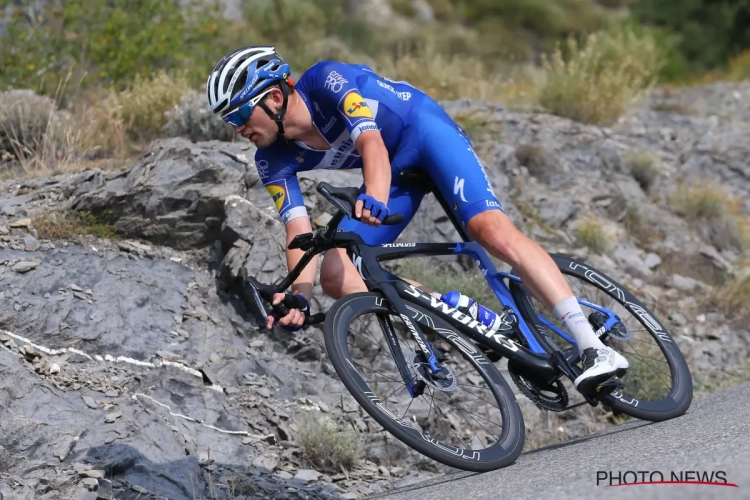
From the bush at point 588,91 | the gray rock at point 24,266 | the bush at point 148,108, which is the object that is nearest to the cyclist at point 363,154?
the gray rock at point 24,266

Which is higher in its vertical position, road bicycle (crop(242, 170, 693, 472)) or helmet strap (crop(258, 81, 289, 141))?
helmet strap (crop(258, 81, 289, 141))

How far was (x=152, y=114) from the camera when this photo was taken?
10.6 metres

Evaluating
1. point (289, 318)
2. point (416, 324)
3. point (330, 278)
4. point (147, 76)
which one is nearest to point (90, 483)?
point (289, 318)

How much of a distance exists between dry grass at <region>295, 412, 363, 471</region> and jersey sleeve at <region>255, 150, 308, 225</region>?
1565 mm

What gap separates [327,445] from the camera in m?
6.19

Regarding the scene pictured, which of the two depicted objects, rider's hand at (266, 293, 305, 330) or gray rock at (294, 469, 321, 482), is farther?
gray rock at (294, 469, 321, 482)

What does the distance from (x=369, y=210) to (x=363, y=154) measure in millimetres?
536

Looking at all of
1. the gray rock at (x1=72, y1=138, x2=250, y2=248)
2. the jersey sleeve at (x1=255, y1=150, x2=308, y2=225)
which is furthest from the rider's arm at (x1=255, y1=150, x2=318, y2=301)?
the gray rock at (x1=72, y1=138, x2=250, y2=248)

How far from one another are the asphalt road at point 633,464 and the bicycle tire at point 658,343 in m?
0.09

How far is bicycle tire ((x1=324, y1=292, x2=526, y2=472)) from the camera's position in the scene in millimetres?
4453

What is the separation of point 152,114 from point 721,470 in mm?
8458

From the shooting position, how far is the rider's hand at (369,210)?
14.7ft

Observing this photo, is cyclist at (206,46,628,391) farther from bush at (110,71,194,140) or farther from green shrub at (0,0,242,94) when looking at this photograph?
green shrub at (0,0,242,94)

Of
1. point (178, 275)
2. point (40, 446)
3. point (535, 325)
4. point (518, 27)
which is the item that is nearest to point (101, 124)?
point (178, 275)
